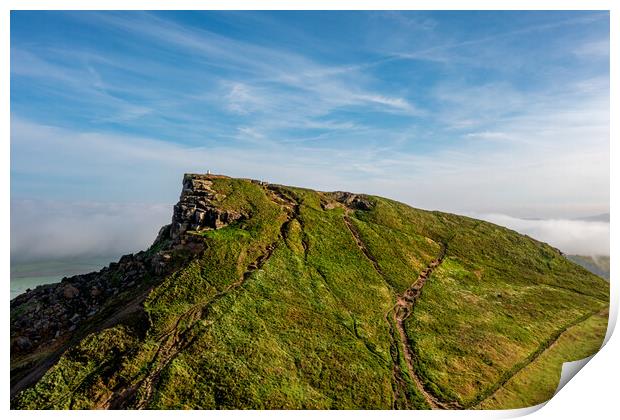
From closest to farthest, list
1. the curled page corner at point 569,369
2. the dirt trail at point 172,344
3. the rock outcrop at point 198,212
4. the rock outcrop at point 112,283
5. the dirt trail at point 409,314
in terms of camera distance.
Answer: the dirt trail at point 172,344, the dirt trail at point 409,314, the curled page corner at point 569,369, the rock outcrop at point 112,283, the rock outcrop at point 198,212

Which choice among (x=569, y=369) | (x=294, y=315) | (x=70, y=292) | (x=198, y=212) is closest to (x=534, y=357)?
(x=569, y=369)

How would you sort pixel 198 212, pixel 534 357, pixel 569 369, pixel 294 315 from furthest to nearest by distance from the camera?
1. pixel 198 212
2. pixel 534 357
3. pixel 294 315
4. pixel 569 369

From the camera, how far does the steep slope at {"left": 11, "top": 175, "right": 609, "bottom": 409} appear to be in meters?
33.4

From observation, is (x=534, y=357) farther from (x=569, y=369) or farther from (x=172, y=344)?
(x=172, y=344)

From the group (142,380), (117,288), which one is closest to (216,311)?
(142,380)

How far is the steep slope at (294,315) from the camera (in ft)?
110

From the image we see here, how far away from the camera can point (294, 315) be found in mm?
40750

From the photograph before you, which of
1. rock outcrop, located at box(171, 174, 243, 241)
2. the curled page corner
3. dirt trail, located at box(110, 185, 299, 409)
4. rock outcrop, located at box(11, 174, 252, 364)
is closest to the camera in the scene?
dirt trail, located at box(110, 185, 299, 409)

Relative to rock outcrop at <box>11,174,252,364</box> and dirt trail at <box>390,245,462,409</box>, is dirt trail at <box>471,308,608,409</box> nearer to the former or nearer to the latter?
dirt trail at <box>390,245,462,409</box>

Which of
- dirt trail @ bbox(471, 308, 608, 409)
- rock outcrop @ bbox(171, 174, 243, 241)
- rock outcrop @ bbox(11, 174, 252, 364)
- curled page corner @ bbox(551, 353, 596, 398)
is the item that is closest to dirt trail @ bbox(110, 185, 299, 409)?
rock outcrop @ bbox(11, 174, 252, 364)

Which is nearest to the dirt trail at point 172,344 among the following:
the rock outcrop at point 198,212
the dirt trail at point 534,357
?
the rock outcrop at point 198,212

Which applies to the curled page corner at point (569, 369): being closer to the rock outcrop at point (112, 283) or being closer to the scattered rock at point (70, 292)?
the rock outcrop at point (112, 283)

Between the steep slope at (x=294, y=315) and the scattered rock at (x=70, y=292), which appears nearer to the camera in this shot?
the steep slope at (x=294, y=315)

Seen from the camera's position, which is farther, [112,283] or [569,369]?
[112,283]
